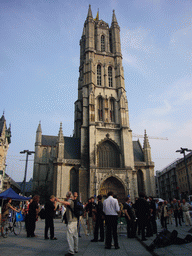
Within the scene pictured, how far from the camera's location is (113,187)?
31828mm

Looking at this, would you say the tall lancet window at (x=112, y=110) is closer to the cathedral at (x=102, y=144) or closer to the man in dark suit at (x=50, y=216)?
the cathedral at (x=102, y=144)

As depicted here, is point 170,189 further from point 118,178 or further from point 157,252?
point 157,252

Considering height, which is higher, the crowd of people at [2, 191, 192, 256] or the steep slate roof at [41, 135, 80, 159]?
the steep slate roof at [41, 135, 80, 159]

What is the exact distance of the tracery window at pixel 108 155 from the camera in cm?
3325

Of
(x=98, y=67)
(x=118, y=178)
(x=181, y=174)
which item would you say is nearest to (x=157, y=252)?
(x=118, y=178)

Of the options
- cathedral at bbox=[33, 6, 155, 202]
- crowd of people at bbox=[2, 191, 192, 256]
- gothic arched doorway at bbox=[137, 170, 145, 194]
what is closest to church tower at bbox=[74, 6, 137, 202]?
cathedral at bbox=[33, 6, 155, 202]

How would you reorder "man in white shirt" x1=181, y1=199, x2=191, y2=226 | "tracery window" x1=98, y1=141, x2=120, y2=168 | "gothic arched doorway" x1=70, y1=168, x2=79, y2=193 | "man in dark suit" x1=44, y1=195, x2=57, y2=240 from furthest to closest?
"tracery window" x1=98, y1=141, x2=120, y2=168
"gothic arched doorway" x1=70, y1=168, x2=79, y2=193
"man in white shirt" x1=181, y1=199, x2=191, y2=226
"man in dark suit" x1=44, y1=195, x2=57, y2=240

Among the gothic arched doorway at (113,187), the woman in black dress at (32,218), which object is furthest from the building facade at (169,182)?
the woman in black dress at (32,218)

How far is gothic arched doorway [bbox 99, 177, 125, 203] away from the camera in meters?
31.3

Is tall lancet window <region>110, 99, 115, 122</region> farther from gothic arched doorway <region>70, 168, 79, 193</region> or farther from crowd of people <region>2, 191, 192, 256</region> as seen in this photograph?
crowd of people <region>2, 191, 192, 256</region>

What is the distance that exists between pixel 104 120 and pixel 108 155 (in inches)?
234

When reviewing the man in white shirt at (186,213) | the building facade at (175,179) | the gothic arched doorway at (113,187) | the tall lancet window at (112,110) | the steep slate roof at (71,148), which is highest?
the tall lancet window at (112,110)

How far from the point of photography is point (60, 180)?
1251 inches

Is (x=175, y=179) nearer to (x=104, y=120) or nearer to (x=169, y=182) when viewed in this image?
(x=169, y=182)
